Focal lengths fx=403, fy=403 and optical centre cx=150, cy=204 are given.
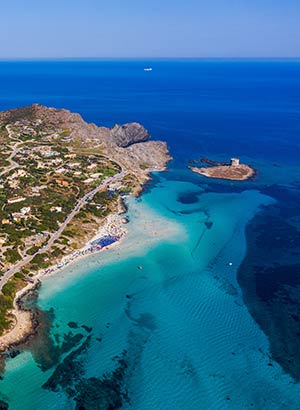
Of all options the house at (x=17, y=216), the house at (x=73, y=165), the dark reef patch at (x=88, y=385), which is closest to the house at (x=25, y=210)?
the house at (x=17, y=216)

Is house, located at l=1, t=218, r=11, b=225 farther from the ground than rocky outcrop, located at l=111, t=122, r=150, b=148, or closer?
closer

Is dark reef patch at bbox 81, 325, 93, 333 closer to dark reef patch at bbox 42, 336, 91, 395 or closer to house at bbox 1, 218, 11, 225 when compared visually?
dark reef patch at bbox 42, 336, 91, 395

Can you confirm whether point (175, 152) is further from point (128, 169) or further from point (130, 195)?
point (130, 195)

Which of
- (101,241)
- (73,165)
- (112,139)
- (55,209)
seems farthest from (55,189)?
(112,139)

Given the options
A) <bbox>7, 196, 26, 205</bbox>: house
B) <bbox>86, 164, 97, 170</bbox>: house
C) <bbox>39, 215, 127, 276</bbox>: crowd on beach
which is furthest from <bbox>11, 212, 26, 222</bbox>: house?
<bbox>86, 164, 97, 170</bbox>: house

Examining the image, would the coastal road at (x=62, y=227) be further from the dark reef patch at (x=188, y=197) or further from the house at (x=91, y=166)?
the dark reef patch at (x=188, y=197)

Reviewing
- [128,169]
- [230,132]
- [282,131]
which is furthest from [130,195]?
[282,131]
